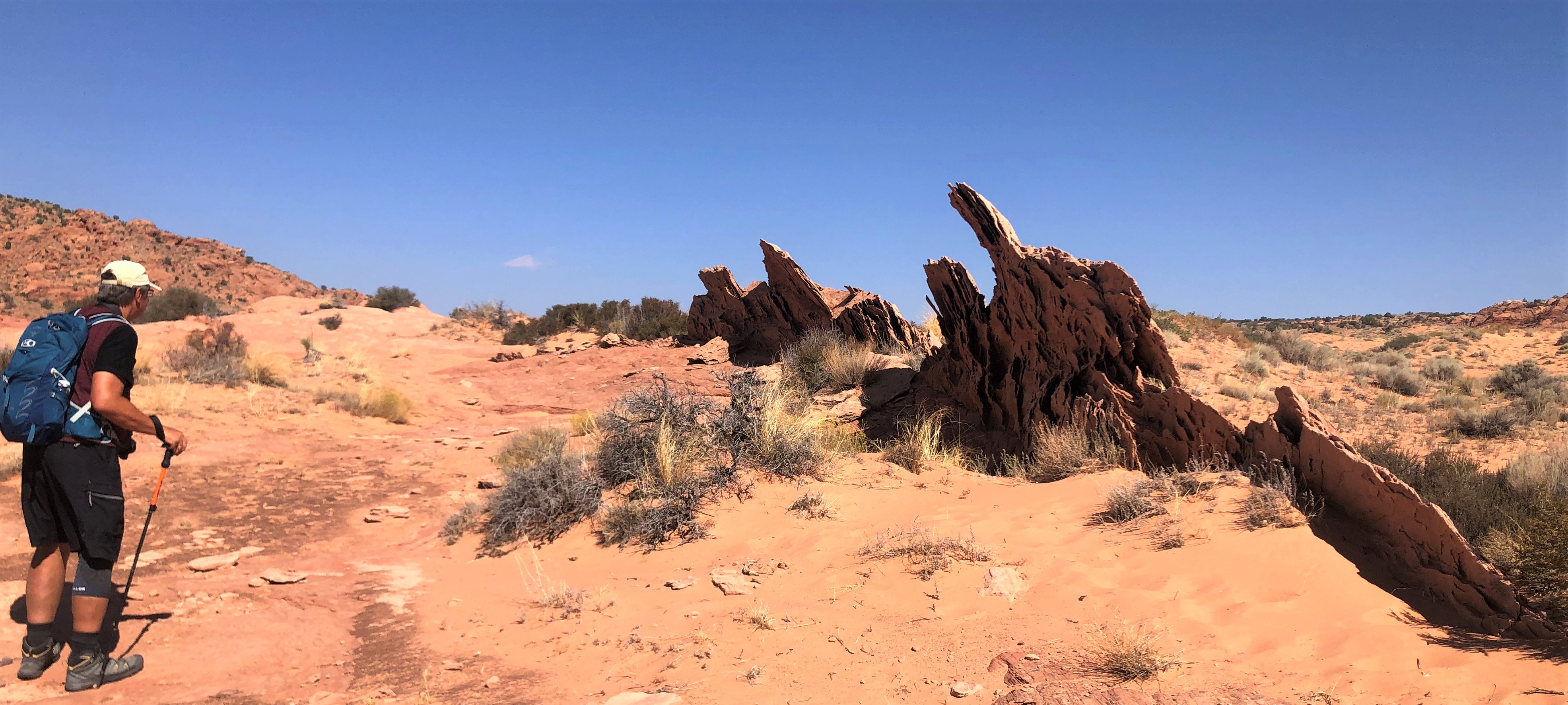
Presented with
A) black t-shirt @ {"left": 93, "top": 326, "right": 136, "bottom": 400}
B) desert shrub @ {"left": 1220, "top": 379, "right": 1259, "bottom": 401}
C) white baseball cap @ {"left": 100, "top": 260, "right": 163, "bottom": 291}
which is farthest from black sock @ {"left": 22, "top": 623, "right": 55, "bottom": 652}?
desert shrub @ {"left": 1220, "top": 379, "right": 1259, "bottom": 401}

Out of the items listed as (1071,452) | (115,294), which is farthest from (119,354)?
(1071,452)

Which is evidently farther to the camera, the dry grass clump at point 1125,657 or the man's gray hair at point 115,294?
the man's gray hair at point 115,294

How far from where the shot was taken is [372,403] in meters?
13.0

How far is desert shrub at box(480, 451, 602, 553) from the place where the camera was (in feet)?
22.4

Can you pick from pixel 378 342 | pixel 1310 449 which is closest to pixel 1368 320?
pixel 1310 449

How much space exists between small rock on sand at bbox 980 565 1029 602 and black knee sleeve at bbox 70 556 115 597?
493 cm

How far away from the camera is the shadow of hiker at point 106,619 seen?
4527 millimetres

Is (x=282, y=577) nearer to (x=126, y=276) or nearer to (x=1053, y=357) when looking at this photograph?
(x=126, y=276)

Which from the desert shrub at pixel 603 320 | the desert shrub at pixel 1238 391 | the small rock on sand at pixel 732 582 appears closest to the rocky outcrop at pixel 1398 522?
the small rock on sand at pixel 732 582

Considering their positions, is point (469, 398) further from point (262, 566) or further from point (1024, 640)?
point (1024, 640)

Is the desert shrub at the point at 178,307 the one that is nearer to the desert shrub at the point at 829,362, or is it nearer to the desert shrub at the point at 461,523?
the desert shrub at the point at 829,362

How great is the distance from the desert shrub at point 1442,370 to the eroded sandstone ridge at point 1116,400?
472 inches

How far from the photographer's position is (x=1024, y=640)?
3887 millimetres

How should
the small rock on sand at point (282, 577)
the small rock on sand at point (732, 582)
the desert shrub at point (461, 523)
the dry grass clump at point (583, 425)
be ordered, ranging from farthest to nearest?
the dry grass clump at point (583, 425) → the desert shrub at point (461, 523) → the small rock on sand at point (282, 577) → the small rock on sand at point (732, 582)
